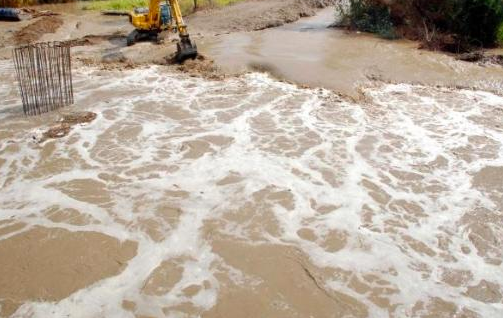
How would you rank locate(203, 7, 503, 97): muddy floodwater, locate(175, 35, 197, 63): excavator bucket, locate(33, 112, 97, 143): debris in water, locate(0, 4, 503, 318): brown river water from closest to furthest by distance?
locate(0, 4, 503, 318): brown river water → locate(33, 112, 97, 143): debris in water → locate(203, 7, 503, 97): muddy floodwater → locate(175, 35, 197, 63): excavator bucket

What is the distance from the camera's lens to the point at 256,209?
4.66 metres

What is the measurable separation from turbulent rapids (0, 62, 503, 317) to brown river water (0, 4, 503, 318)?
2 centimetres

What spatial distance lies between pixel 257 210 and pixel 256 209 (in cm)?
2

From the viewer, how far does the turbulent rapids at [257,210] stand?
11.9ft

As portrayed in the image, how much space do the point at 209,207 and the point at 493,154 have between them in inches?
154

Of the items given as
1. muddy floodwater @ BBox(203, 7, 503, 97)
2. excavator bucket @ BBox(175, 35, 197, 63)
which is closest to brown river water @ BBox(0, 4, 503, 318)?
muddy floodwater @ BBox(203, 7, 503, 97)

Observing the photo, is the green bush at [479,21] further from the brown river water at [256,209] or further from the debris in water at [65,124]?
the debris in water at [65,124]

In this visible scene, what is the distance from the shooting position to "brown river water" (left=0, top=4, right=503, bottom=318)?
142 inches

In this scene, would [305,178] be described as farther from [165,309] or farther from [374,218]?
[165,309]

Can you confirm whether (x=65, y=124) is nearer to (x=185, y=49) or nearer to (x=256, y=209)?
(x=185, y=49)

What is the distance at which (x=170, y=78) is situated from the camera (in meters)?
8.71

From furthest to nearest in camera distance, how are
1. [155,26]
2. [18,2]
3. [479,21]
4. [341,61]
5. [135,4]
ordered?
[135,4] < [18,2] < [479,21] < [155,26] < [341,61]

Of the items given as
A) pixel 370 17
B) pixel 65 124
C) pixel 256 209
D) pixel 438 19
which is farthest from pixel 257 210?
pixel 370 17

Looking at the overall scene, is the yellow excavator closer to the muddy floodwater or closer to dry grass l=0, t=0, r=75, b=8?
the muddy floodwater
